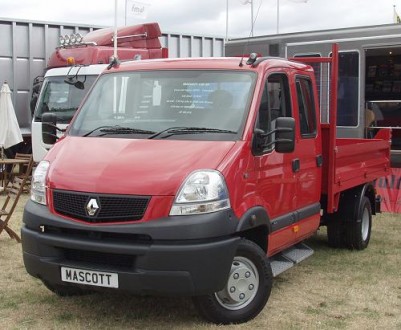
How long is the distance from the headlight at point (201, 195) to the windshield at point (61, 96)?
6812 mm

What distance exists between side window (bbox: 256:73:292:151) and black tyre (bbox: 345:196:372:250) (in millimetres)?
2134

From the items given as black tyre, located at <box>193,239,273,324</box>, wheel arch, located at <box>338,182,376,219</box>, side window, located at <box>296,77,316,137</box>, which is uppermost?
side window, located at <box>296,77,316,137</box>

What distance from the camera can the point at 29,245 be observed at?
454cm

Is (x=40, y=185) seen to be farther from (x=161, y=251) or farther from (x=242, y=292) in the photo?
(x=242, y=292)

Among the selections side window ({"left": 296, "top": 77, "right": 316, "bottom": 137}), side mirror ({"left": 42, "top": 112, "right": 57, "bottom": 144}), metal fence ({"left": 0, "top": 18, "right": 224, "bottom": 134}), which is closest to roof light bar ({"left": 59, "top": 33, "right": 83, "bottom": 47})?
metal fence ({"left": 0, "top": 18, "right": 224, "bottom": 134})

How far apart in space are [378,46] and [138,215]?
703 cm

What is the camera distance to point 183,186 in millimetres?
4172

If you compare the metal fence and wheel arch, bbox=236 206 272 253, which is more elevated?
the metal fence

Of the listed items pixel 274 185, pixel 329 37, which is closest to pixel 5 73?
pixel 329 37

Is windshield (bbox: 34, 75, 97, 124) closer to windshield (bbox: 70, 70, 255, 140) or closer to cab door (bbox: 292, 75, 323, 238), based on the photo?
windshield (bbox: 70, 70, 255, 140)

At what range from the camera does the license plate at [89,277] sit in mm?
4172

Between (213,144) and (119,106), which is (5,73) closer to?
(119,106)

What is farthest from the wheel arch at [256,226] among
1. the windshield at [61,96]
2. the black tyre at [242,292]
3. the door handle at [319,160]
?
the windshield at [61,96]

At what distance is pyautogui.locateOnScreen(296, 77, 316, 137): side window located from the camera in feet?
18.3
